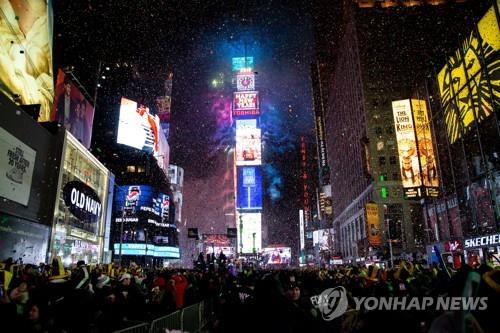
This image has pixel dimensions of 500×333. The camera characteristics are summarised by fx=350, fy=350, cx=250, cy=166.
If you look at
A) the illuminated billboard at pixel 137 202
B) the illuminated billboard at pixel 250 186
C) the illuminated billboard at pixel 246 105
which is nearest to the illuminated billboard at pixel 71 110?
the illuminated billboard at pixel 137 202

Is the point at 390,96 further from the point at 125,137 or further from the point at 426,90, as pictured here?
the point at 125,137

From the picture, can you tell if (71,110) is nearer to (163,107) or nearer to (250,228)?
(163,107)

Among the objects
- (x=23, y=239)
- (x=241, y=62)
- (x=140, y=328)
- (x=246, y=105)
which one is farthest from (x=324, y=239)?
(x=140, y=328)

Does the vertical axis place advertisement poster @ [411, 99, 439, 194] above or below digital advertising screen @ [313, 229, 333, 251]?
above

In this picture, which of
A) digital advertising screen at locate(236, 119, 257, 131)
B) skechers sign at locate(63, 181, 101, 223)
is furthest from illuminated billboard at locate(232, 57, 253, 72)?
skechers sign at locate(63, 181, 101, 223)

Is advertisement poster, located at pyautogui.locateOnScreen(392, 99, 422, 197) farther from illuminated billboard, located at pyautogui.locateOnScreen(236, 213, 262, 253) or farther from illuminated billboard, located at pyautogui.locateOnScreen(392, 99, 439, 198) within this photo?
illuminated billboard, located at pyautogui.locateOnScreen(236, 213, 262, 253)

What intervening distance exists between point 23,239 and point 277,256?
114120 mm

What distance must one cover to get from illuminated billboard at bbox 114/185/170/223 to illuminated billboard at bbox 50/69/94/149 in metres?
39.0

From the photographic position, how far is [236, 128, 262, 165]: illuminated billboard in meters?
140

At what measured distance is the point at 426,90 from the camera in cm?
5100

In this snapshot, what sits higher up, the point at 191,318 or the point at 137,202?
the point at 137,202

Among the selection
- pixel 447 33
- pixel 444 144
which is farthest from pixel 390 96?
pixel 444 144

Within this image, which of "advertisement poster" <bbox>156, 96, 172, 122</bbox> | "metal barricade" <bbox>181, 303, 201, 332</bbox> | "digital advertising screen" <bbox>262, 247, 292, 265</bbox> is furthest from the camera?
"digital advertising screen" <bbox>262, 247, 292, 265</bbox>

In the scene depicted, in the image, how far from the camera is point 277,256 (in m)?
131
